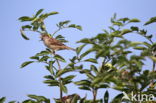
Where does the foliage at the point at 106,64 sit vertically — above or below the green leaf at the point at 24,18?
below

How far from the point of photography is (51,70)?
4.57 metres

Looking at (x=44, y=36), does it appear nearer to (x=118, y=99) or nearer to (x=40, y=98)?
(x=40, y=98)

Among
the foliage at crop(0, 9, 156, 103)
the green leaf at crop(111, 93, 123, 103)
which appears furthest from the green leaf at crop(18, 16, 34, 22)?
the green leaf at crop(111, 93, 123, 103)

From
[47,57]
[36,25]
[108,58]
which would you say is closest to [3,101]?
[47,57]

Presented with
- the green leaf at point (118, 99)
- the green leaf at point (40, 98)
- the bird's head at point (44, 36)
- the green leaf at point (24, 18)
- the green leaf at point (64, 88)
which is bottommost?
the green leaf at point (118, 99)

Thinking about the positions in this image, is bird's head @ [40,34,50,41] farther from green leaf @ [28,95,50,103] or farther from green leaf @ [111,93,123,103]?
green leaf @ [111,93,123,103]

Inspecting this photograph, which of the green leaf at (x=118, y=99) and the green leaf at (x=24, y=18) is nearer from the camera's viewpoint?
the green leaf at (x=118, y=99)

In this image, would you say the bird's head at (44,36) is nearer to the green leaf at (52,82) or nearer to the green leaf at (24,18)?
the green leaf at (24,18)

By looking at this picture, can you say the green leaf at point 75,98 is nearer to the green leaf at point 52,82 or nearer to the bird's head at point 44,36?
the green leaf at point 52,82

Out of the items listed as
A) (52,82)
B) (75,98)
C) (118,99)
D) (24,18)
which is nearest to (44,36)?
(24,18)

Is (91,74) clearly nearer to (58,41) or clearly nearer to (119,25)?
(119,25)

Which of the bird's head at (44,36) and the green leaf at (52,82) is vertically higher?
the bird's head at (44,36)

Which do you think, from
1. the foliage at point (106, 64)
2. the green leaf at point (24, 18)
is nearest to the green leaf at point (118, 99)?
the foliage at point (106, 64)

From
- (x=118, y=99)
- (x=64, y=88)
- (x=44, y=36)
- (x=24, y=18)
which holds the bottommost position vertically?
(x=118, y=99)
